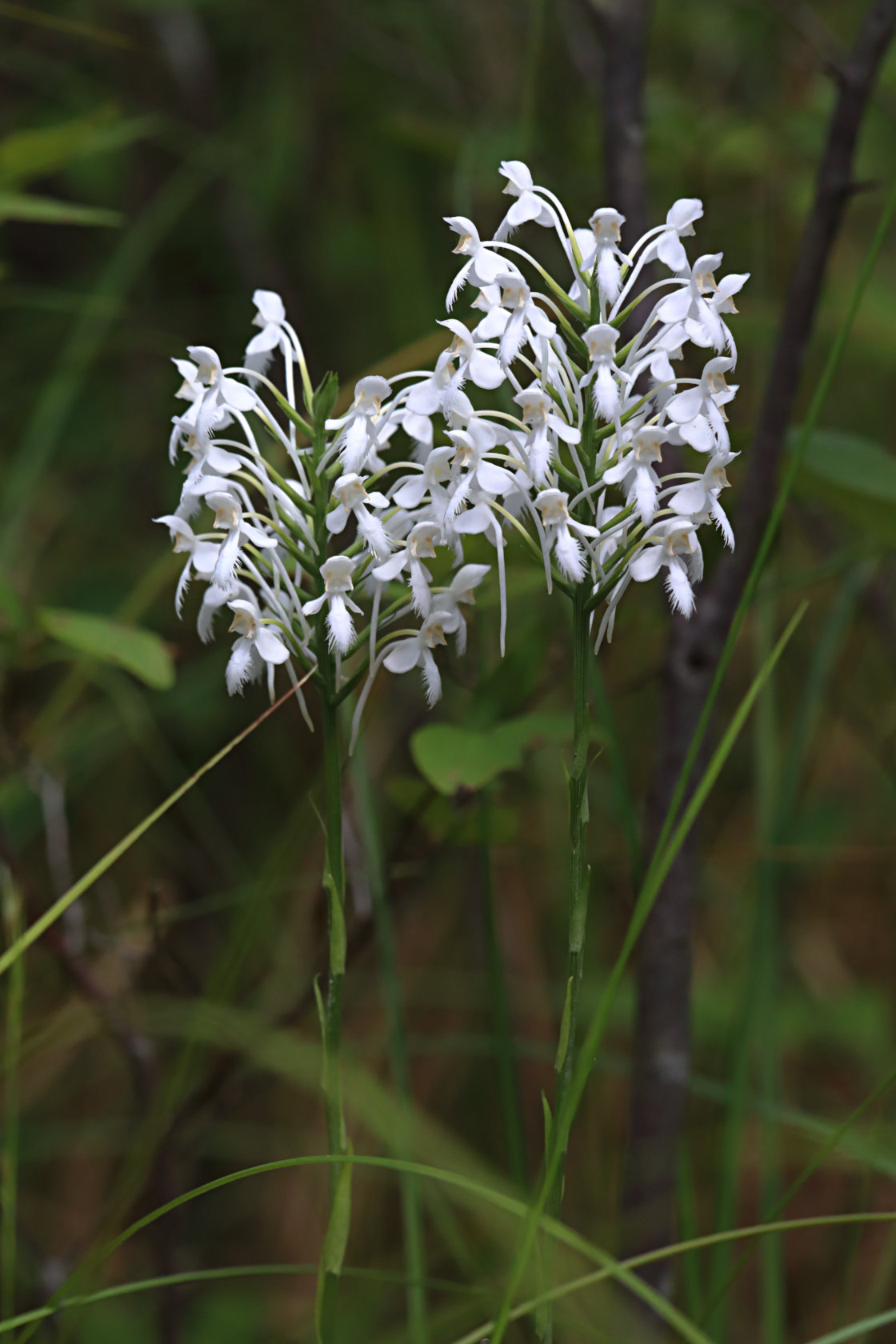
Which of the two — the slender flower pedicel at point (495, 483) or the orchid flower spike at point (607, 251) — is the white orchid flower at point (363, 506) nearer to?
the slender flower pedicel at point (495, 483)

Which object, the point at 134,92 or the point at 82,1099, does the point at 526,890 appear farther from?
the point at 134,92

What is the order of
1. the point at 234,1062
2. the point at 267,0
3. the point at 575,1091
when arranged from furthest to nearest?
the point at 267,0 < the point at 234,1062 < the point at 575,1091

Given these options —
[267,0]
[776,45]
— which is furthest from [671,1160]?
[267,0]

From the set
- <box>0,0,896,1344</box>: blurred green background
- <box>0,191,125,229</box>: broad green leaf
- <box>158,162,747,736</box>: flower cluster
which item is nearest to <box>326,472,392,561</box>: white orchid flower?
<box>158,162,747,736</box>: flower cluster

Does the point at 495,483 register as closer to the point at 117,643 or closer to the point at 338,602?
the point at 338,602

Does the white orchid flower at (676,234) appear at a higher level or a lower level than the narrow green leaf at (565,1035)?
higher

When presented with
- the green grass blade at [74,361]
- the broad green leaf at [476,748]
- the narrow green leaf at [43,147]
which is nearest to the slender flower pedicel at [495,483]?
the broad green leaf at [476,748]

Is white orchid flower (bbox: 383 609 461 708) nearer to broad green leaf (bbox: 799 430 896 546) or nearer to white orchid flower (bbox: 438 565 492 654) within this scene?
white orchid flower (bbox: 438 565 492 654)
